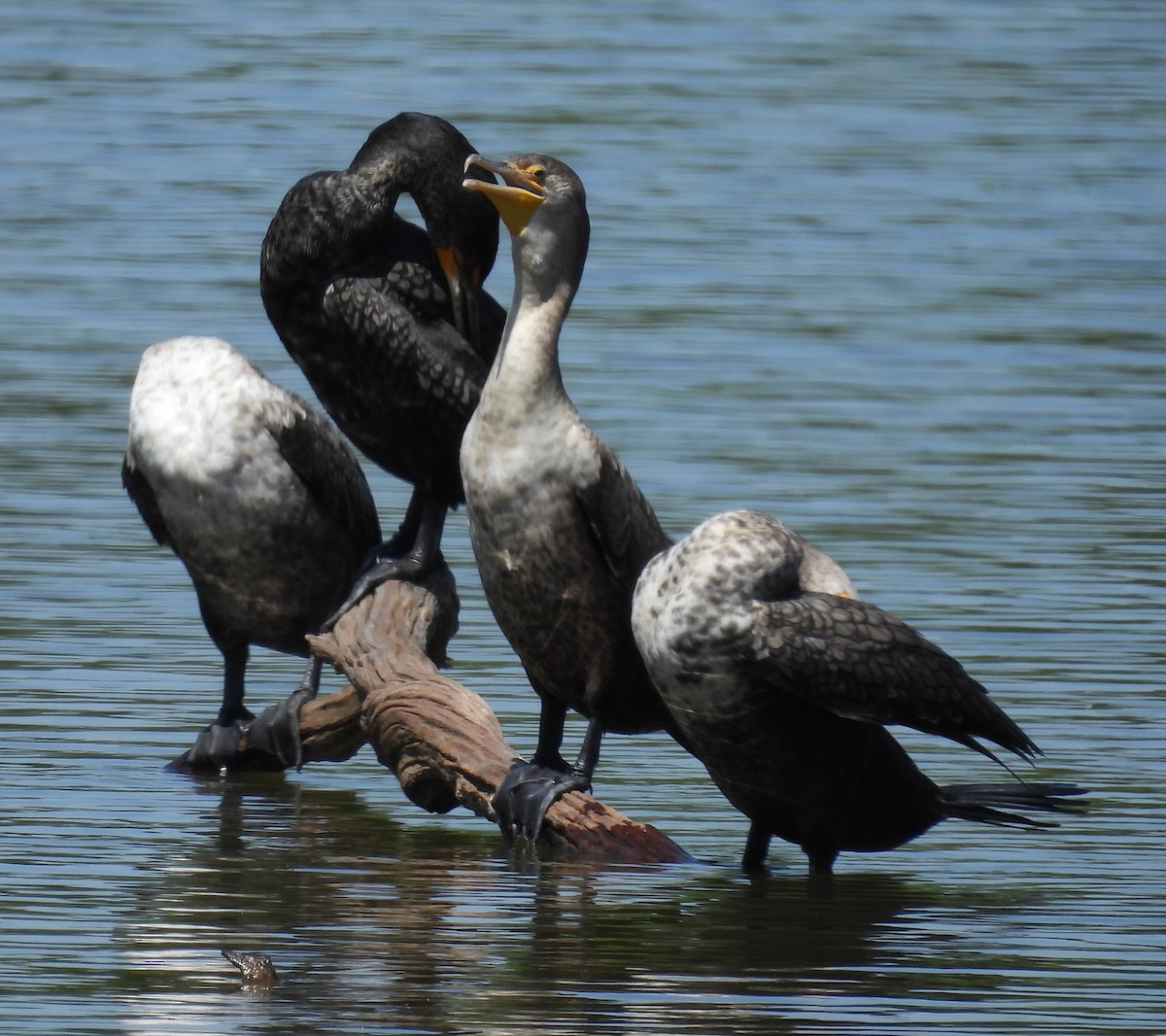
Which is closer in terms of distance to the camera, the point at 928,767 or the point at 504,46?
the point at 928,767

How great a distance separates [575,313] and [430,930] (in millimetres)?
7097

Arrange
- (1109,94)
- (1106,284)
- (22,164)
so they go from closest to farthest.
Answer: (1106,284) < (22,164) < (1109,94)

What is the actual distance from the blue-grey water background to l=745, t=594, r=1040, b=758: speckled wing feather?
0.44 m

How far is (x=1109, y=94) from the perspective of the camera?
18609 millimetres

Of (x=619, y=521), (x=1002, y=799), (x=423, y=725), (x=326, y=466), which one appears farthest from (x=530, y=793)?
(x=326, y=466)

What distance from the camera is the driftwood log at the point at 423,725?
255 inches

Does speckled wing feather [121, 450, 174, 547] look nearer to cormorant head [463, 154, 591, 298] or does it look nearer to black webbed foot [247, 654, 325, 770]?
black webbed foot [247, 654, 325, 770]

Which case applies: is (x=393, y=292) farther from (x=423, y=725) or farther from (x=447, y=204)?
(x=423, y=725)

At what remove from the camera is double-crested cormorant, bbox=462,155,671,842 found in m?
6.36

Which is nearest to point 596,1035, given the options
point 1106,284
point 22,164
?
point 1106,284

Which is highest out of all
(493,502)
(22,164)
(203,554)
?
(493,502)

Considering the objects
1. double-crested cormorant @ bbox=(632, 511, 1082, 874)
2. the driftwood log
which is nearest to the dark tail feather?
double-crested cormorant @ bbox=(632, 511, 1082, 874)

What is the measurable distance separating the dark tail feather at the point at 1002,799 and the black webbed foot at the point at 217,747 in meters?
1.89

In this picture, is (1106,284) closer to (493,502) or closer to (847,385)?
(847,385)
